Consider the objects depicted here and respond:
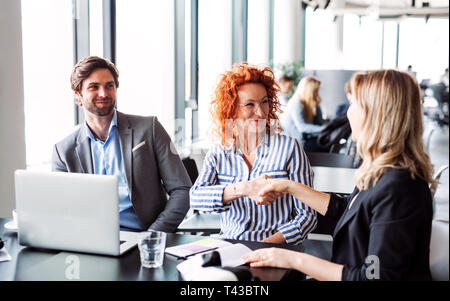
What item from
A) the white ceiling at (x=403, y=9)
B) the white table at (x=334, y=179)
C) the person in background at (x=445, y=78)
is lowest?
the white table at (x=334, y=179)

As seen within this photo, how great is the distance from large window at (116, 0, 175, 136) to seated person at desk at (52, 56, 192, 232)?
175cm

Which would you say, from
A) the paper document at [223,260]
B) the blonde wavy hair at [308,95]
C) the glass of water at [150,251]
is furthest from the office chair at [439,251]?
the blonde wavy hair at [308,95]

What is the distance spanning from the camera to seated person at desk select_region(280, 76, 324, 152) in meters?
6.06

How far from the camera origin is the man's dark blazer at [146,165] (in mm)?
A: 2373

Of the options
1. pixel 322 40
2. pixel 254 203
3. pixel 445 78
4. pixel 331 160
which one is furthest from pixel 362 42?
pixel 254 203

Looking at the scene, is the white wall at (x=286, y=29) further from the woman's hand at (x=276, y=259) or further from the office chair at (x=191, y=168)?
the woman's hand at (x=276, y=259)

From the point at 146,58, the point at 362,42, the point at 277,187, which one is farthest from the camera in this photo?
the point at 362,42

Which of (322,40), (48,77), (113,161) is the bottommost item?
(113,161)

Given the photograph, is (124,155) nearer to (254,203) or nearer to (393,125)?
(254,203)

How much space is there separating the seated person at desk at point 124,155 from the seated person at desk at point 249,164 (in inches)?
11.5

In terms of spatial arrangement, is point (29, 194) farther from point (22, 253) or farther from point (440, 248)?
point (440, 248)

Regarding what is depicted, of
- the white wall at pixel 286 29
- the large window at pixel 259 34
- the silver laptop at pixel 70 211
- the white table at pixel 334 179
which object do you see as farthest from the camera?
the white wall at pixel 286 29

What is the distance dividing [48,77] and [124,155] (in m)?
1.41

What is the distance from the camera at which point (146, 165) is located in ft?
7.89
